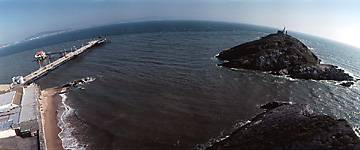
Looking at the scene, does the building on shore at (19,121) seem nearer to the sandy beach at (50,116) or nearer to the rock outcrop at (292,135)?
the sandy beach at (50,116)

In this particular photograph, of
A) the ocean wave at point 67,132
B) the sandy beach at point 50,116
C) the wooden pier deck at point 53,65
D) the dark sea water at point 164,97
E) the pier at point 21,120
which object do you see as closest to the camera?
the pier at point 21,120

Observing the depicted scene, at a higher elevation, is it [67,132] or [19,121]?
[19,121]

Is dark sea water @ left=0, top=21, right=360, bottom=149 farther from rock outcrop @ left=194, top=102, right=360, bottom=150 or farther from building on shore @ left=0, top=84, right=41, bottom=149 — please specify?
rock outcrop @ left=194, top=102, right=360, bottom=150

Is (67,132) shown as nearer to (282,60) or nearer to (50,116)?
(50,116)

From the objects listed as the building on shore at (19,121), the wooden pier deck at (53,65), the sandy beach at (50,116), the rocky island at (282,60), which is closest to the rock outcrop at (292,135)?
the sandy beach at (50,116)

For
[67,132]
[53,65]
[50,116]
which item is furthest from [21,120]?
[53,65]

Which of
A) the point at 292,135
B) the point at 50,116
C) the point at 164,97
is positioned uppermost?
the point at 292,135
